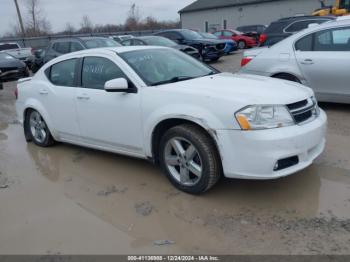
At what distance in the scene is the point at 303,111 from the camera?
142 inches

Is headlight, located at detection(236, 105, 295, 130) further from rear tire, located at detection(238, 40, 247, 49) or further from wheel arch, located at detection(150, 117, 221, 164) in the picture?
rear tire, located at detection(238, 40, 247, 49)

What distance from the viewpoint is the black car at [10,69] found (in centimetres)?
1479

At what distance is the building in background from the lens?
124 ft

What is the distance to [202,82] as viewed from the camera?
4.02 meters

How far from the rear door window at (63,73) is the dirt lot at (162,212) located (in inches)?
47.3

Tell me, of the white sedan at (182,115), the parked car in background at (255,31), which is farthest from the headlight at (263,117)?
the parked car in background at (255,31)

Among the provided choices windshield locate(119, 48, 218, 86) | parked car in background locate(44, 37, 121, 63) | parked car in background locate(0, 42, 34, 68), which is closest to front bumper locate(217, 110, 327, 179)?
windshield locate(119, 48, 218, 86)

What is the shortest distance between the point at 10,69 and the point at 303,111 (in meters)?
14.2

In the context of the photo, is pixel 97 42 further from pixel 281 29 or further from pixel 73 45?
pixel 281 29

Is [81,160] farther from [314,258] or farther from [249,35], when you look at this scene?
[249,35]

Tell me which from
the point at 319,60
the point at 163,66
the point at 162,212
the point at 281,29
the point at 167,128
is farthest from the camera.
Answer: the point at 281,29

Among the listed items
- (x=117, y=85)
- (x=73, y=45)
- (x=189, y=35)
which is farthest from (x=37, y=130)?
(x=189, y=35)

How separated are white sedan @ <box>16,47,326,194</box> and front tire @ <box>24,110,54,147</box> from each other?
24 centimetres

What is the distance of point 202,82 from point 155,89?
0.54m
